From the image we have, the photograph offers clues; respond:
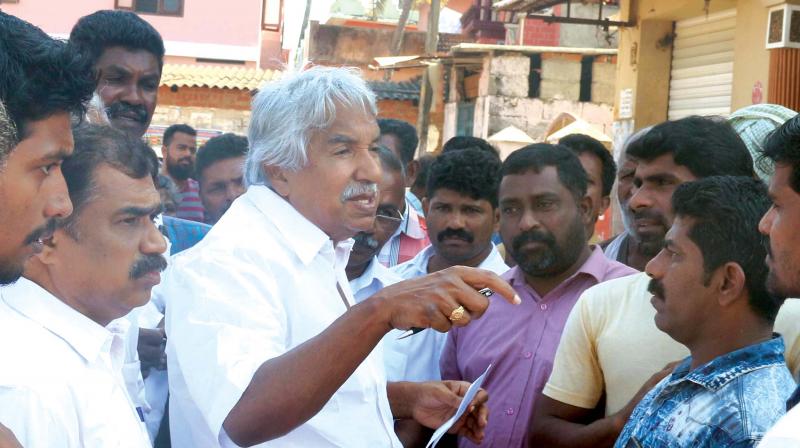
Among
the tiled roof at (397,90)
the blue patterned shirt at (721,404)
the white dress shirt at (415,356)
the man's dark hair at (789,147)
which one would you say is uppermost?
the tiled roof at (397,90)

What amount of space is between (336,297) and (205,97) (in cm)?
1755

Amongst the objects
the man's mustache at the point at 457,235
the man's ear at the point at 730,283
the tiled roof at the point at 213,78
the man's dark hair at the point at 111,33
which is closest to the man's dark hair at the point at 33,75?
the man's ear at the point at 730,283

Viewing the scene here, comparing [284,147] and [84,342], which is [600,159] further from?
[84,342]

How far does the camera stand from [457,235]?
4672 mm

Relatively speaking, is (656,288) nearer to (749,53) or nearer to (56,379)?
(56,379)

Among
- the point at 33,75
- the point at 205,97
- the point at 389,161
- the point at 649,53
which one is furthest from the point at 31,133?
the point at 205,97

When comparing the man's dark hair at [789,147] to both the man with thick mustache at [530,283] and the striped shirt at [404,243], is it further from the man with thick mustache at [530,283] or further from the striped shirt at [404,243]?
the striped shirt at [404,243]

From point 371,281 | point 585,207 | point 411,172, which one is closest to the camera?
point 371,281

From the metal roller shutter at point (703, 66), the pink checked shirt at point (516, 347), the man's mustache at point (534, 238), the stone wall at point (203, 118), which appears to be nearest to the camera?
the pink checked shirt at point (516, 347)

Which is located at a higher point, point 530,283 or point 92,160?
point 92,160

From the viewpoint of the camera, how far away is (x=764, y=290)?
2.78m

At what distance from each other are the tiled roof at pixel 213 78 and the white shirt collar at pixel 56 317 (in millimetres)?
16888

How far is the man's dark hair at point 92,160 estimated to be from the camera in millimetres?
2682

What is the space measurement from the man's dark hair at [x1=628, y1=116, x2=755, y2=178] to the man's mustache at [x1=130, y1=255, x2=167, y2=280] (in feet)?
5.82
